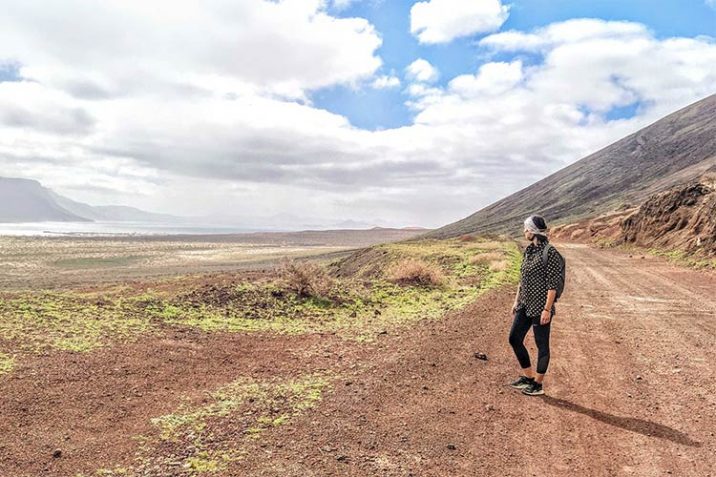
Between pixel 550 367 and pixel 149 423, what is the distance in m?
5.88

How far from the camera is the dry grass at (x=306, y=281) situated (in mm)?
13742

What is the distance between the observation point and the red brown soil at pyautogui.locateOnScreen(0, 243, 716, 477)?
4801mm

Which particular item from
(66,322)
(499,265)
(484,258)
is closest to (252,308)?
(66,322)

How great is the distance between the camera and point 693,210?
3300 cm

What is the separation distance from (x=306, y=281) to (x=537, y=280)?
8131mm

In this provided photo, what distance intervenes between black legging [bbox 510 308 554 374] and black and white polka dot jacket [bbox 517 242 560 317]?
0.13 metres

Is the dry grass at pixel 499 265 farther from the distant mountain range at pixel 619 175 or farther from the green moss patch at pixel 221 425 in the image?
the distant mountain range at pixel 619 175

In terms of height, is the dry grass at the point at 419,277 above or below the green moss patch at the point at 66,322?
above

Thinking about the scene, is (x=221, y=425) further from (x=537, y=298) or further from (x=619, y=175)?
(x=619, y=175)

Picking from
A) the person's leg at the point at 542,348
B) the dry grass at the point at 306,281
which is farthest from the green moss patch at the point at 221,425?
the dry grass at the point at 306,281

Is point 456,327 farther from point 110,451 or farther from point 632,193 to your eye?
point 632,193

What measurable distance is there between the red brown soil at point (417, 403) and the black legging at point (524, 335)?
44cm

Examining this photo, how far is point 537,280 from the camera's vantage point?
21.9ft

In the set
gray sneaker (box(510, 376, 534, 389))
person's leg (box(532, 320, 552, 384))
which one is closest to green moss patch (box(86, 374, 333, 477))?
gray sneaker (box(510, 376, 534, 389))
